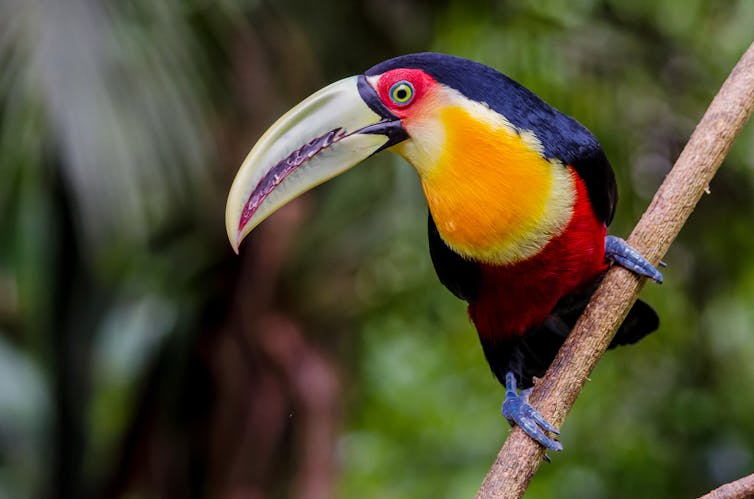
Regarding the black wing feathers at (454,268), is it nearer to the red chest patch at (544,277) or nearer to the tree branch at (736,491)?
the red chest patch at (544,277)

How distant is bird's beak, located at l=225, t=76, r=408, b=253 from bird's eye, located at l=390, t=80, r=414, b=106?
0.02m

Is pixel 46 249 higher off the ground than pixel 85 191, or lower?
lower

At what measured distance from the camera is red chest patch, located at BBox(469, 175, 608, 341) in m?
1.71

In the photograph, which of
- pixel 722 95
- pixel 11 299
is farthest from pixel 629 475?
pixel 11 299

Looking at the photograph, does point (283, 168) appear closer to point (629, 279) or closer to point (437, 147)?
point (437, 147)

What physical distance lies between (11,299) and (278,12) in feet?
5.05

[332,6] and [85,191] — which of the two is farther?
[332,6]

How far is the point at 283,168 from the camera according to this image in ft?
5.18

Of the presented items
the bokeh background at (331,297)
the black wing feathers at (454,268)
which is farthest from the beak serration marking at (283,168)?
the bokeh background at (331,297)

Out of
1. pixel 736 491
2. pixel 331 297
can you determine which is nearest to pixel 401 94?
pixel 736 491

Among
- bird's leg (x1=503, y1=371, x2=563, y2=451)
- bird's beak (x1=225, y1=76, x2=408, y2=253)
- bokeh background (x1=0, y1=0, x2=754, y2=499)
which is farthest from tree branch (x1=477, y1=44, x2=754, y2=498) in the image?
bokeh background (x1=0, y1=0, x2=754, y2=499)

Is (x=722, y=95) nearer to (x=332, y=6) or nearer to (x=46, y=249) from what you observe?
(x=332, y=6)

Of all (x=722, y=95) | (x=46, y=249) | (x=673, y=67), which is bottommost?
(x=46, y=249)

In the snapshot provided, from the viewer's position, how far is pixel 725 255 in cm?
304
